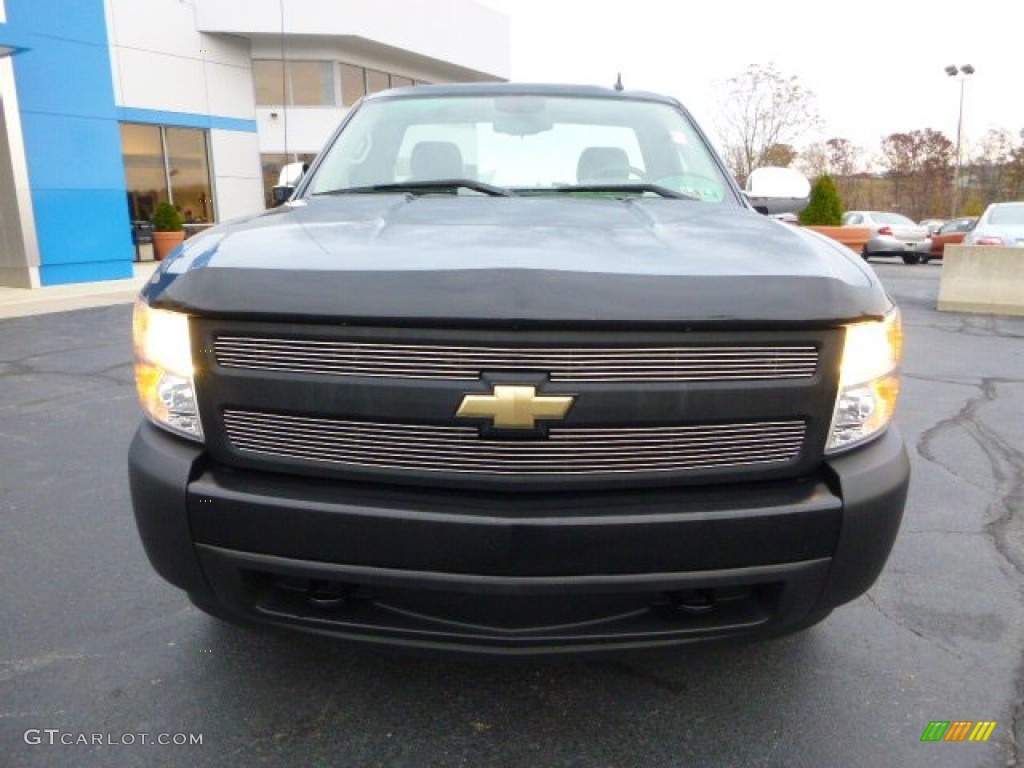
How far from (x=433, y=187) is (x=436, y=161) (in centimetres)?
29

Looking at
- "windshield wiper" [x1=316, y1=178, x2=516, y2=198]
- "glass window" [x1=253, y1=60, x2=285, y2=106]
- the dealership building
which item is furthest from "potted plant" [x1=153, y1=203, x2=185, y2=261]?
"windshield wiper" [x1=316, y1=178, x2=516, y2=198]

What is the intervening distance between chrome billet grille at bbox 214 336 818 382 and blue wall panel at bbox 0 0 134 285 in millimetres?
13274

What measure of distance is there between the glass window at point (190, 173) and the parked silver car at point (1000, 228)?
17585 mm

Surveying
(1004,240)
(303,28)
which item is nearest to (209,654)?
(1004,240)

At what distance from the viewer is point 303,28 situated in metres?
22.5

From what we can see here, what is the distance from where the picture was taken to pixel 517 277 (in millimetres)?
1621

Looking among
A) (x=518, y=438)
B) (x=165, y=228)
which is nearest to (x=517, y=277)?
(x=518, y=438)

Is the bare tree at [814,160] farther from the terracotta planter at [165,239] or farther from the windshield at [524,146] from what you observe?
the windshield at [524,146]

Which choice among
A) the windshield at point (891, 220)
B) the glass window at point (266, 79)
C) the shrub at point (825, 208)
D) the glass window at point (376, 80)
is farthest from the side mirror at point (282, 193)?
the glass window at point (376, 80)

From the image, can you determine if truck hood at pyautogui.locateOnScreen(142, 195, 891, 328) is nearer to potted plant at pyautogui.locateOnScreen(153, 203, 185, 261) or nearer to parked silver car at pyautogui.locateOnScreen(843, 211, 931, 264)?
potted plant at pyautogui.locateOnScreen(153, 203, 185, 261)

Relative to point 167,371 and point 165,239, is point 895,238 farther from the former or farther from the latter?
point 167,371

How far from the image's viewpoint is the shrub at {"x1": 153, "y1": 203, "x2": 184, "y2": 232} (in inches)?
715

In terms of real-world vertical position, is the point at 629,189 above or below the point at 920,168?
below

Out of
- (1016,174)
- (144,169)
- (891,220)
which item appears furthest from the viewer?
(1016,174)
